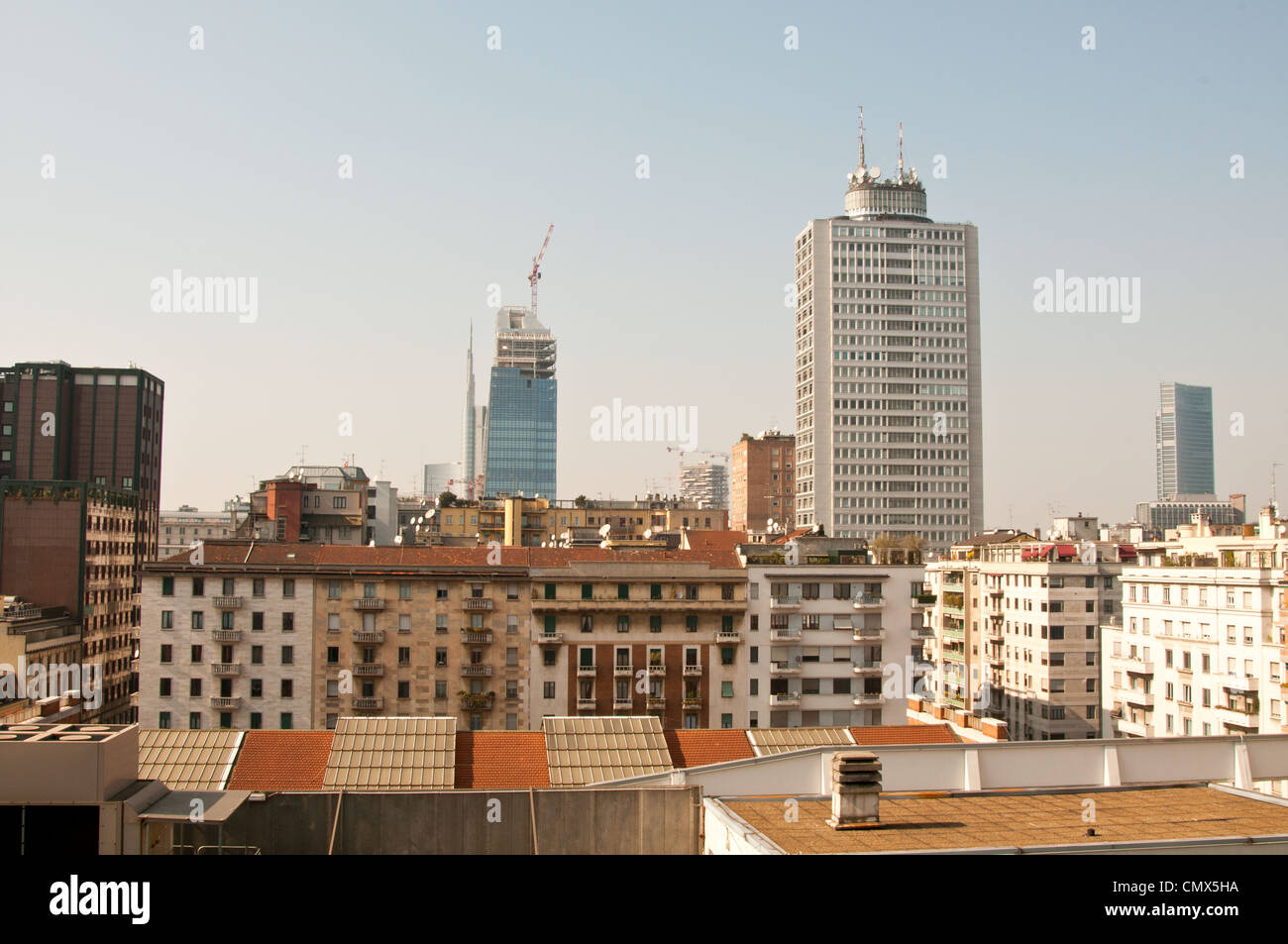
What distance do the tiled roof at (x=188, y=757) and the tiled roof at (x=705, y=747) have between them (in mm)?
14799

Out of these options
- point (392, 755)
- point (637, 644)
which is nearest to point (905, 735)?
point (392, 755)

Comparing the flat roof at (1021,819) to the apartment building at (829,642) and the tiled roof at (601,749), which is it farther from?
the apartment building at (829,642)

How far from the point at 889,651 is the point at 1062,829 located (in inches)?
2021

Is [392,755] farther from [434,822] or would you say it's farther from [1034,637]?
[1034,637]

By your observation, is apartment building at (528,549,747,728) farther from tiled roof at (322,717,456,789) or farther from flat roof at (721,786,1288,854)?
flat roof at (721,786,1288,854)

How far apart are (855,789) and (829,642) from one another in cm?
5098

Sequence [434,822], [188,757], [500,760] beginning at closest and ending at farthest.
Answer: [434,822] < [188,757] < [500,760]

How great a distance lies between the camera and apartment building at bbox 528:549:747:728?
64.0 m

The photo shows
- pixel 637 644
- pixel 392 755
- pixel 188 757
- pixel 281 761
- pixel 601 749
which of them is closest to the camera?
pixel 188 757

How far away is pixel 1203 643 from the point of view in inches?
2702

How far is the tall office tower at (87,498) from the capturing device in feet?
341

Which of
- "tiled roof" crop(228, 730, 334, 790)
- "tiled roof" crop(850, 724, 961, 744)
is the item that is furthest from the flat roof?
"tiled roof" crop(850, 724, 961, 744)
